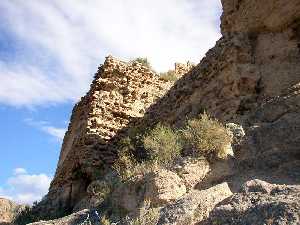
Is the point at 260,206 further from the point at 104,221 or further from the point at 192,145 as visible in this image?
the point at 192,145

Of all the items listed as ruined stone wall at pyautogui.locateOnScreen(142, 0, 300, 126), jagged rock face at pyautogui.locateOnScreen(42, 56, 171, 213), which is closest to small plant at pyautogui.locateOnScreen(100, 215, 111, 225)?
ruined stone wall at pyautogui.locateOnScreen(142, 0, 300, 126)

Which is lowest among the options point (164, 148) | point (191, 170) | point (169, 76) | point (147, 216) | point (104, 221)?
point (147, 216)

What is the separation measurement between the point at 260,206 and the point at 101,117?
33.4ft

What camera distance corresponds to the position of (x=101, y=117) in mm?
16266

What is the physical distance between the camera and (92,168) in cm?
1516

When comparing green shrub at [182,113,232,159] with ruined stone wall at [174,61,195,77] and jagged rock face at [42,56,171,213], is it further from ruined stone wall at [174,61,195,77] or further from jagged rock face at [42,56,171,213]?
ruined stone wall at [174,61,195,77]

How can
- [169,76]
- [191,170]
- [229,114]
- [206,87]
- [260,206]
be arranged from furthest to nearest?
[169,76] → [206,87] → [229,114] → [191,170] → [260,206]

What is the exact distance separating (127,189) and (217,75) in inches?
183

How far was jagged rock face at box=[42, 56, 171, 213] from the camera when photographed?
1537 cm

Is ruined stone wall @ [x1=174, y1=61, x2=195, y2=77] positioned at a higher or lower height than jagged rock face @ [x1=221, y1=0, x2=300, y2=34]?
higher

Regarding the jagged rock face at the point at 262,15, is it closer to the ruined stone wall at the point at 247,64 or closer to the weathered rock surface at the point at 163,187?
the ruined stone wall at the point at 247,64

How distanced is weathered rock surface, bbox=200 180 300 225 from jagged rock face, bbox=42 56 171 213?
8143 mm

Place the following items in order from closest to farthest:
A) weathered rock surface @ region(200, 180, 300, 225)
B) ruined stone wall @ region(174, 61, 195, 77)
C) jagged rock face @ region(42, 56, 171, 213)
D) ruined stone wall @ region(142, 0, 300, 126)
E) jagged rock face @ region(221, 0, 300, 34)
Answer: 1. weathered rock surface @ region(200, 180, 300, 225)
2. ruined stone wall @ region(142, 0, 300, 126)
3. jagged rock face @ region(221, 0, 300, 34)
4. jagged rock face @ region(42, 56, 171, 213)
5. ruined stone wall @ region(174, 61, 195, 77)

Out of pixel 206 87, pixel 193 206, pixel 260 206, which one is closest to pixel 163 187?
pixel 193 206
